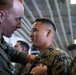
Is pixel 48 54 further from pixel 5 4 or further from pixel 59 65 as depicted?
pixel 5 4

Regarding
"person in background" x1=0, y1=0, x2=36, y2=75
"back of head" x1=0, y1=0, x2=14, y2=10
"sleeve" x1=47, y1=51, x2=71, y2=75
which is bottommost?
"sleeve" x1=47, y1=51, x2=71, y2=75

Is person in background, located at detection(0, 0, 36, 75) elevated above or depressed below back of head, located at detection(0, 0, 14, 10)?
below

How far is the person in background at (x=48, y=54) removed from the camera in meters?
1.65

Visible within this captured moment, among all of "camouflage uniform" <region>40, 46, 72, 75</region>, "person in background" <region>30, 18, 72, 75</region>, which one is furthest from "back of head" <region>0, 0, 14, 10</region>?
"camouflage uniform" <region>40, 46, 72, 75</region>

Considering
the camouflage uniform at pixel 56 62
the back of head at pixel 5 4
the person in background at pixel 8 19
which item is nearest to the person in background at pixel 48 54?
the camouflage uniform at pixel 56 62

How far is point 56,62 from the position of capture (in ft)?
5.81

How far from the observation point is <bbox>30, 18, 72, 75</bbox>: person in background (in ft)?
5.42

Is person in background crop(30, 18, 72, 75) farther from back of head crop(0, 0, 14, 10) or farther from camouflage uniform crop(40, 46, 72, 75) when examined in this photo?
back of head crop(0, 0, 14, 10)

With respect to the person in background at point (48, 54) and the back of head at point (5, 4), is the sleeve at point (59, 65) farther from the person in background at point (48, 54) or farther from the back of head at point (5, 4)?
the back of head at point (5, 4)

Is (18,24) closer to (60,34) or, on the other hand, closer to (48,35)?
(48,35)

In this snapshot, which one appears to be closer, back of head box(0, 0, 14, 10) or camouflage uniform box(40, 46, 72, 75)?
back of head box(0, 0, 14, 10)

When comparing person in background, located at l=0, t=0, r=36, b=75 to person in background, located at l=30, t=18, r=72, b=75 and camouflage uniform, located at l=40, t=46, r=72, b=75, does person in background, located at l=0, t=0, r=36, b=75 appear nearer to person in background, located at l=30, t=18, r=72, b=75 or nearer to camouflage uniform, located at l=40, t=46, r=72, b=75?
person in background, located at l=30, t=18, r=72, b=75


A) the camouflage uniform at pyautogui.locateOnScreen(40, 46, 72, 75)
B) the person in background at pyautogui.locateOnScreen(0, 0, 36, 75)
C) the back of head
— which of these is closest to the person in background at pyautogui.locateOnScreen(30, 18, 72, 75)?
the camouflage uniform at pyautogui.locateOnScreen(40, 46, 72, 75)

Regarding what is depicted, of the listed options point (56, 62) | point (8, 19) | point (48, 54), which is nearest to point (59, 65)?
point (56, 62)
